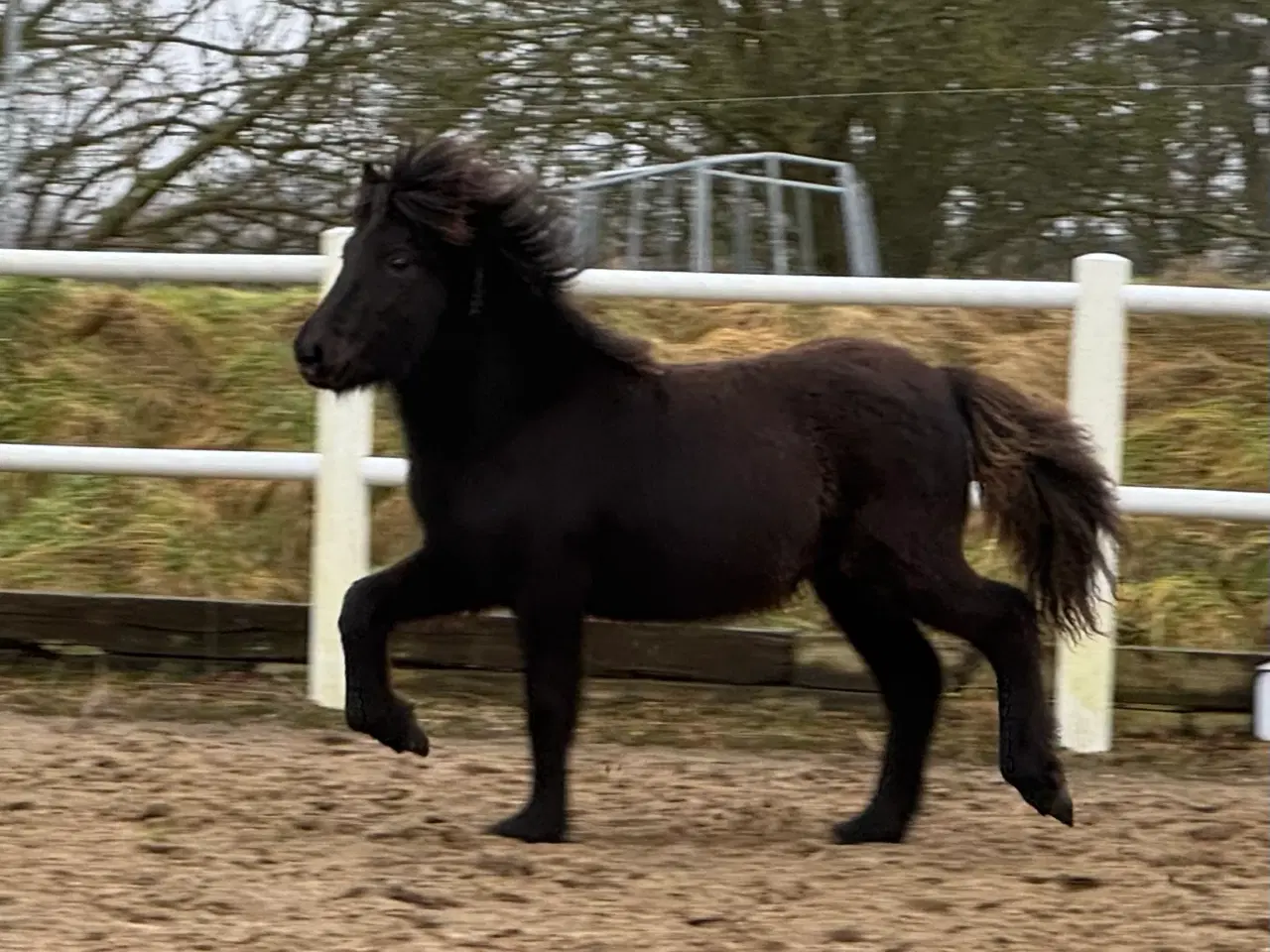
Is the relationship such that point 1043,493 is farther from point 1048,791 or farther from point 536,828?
point 536,828

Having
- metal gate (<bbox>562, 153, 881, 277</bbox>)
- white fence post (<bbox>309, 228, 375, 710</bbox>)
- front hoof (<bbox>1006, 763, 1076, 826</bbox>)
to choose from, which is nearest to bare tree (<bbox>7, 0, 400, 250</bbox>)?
metal gate (<bbox>562, 153, 881, 277</bbox>)

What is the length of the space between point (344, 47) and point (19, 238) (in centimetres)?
198

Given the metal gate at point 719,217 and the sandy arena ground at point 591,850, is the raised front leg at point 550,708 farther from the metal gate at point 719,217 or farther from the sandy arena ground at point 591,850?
the metal gate at point 719,217

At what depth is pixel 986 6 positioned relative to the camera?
33.1 ft

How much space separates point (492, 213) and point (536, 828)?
4.84 feet

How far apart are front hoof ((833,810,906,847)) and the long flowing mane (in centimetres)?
122

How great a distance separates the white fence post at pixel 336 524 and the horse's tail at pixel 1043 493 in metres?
2.12

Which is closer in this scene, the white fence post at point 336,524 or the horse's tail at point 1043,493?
the horse's tail at point 1043,493

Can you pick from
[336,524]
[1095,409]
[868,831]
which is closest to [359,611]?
[868,831]

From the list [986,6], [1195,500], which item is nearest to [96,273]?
[1195,500]

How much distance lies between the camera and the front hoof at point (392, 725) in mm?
4652

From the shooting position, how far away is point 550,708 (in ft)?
15.3

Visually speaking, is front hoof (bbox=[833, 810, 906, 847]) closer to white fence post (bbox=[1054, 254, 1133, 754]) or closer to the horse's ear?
white fence post (bbox=[1054, 254, 1133, 754])

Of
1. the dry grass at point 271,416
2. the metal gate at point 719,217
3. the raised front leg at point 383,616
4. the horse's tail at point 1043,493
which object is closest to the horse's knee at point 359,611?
the raised front leg at point 383,616
